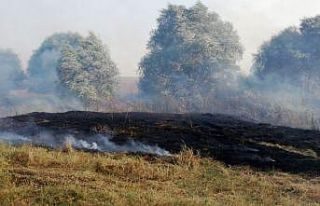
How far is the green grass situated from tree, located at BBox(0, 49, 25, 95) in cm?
5494

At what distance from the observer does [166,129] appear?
19.0 metres

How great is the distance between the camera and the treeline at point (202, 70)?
4228 centimetres

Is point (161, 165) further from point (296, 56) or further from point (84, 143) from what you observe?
point (296, 56)

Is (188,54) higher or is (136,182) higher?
(188,54)

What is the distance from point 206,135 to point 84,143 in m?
4.34

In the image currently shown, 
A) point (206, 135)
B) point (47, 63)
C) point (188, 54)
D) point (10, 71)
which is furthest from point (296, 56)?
point (10, 71)

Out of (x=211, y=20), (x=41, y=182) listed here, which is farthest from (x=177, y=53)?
(x=41, y=182)

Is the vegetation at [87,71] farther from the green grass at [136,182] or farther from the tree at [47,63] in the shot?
the green grass at [136,182]

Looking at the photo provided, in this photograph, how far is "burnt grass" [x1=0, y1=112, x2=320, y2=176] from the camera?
50.1 ft

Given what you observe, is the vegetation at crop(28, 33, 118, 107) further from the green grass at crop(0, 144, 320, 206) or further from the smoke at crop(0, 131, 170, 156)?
the green grass at crop(0, 144, 320, 206)

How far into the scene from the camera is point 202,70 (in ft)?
145

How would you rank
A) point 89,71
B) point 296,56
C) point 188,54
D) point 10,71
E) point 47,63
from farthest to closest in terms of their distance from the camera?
point 10,71 < point 47,63 < point 89,71 < point 188,54 < point 296,56

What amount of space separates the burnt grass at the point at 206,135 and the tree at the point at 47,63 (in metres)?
35.9

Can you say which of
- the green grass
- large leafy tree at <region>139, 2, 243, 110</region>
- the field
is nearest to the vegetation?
large leafy tree at <region>139, 2, 243, 110</region>
